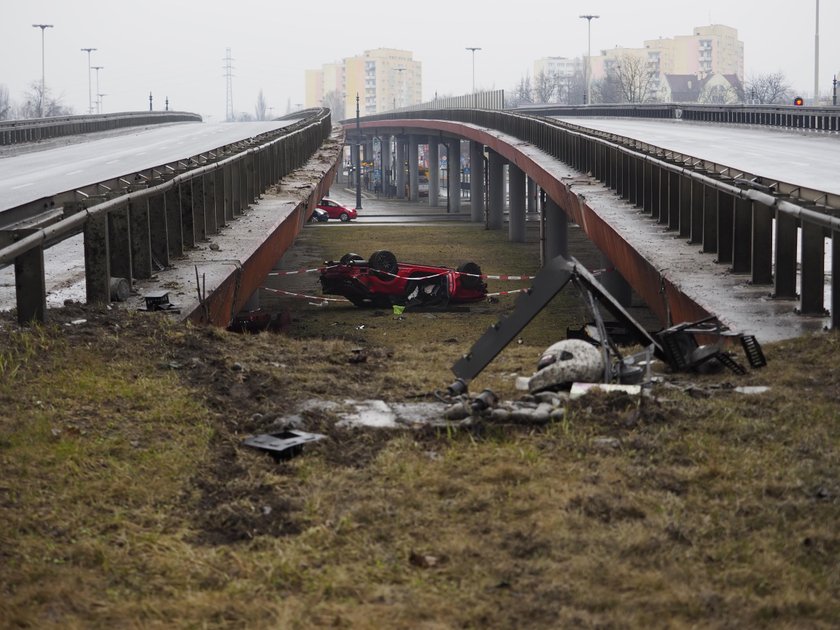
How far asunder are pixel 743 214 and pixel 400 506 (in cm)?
982

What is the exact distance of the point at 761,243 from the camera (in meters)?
14.3

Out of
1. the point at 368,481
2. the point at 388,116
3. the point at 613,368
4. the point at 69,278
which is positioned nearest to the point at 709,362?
the point at 613,368

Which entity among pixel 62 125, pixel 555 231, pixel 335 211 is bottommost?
pixel 335 211

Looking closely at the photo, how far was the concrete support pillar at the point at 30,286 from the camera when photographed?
10641 mm

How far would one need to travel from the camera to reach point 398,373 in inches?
415

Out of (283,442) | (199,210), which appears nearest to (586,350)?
(283,442)

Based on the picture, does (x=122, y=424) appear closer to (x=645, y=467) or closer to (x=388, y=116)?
(x=645, y=467)

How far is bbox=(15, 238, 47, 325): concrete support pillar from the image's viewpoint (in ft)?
34.9

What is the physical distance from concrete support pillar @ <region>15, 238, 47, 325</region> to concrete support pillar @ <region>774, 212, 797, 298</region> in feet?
23.3

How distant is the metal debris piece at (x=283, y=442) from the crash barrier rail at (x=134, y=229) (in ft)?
8.95

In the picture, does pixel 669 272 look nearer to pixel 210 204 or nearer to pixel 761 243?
pixel 761 243

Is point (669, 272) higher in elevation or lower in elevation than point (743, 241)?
lower

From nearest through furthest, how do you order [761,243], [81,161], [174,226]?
[761,243] < [174,226] < [81,161]

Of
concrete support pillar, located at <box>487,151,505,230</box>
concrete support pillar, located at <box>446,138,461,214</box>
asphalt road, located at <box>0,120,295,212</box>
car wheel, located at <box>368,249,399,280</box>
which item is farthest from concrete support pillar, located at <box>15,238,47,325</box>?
concrete support pillar, located at <box>446,138,461,214</box>
